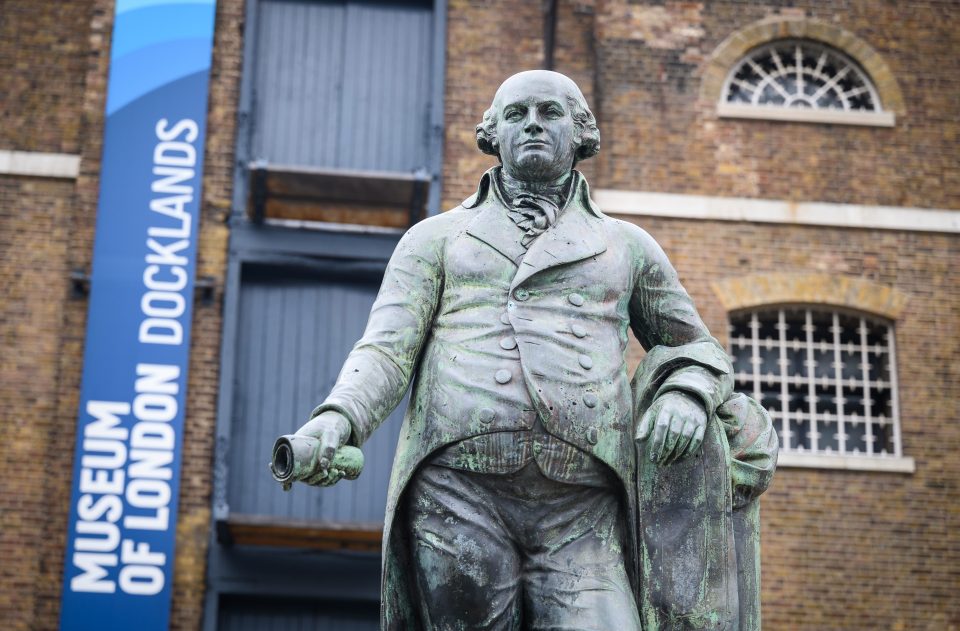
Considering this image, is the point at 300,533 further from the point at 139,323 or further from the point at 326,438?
the point at 326,438

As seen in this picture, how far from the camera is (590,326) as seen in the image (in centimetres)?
490

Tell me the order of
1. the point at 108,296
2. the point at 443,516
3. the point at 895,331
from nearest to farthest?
1. the point at 443,516
2. the point at 108,296
3. the point at 895,331

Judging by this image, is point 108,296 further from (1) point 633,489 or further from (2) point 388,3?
(1) point 633,489

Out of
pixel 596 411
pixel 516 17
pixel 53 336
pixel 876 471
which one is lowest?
pixel 596 411

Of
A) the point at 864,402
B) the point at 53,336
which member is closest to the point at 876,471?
the point at 864,402

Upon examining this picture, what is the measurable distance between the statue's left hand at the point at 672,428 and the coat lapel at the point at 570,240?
1.88 feet

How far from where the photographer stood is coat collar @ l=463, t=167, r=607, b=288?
4945 mm

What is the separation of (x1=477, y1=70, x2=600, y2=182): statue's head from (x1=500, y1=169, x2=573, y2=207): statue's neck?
0.9 inches

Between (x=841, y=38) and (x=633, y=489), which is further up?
(x=841, y=38)

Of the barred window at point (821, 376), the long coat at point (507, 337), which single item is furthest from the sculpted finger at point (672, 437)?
the barred window at point (821, 376)

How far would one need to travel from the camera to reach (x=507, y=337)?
4.81 meters

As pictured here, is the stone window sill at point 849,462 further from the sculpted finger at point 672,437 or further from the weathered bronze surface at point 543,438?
the sculpted finger at point 672,437

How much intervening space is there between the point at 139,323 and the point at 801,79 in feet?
26.3

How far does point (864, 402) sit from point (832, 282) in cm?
136
